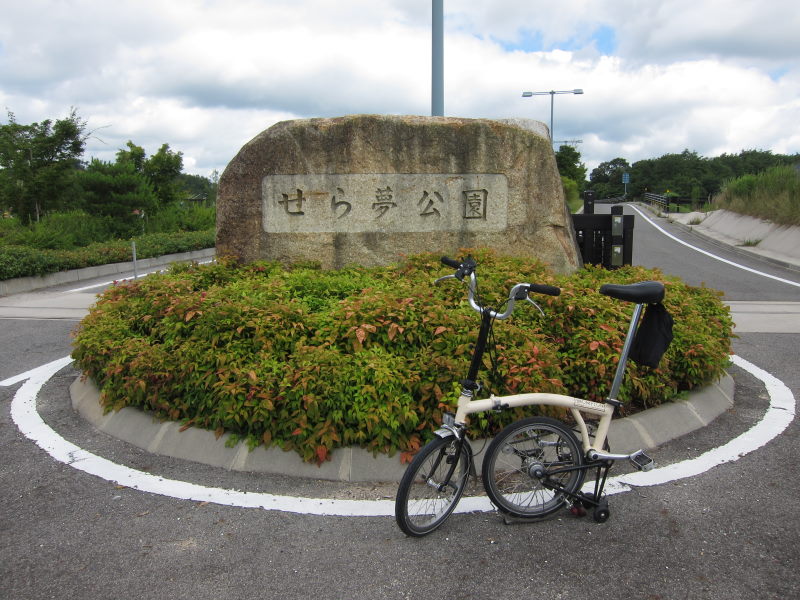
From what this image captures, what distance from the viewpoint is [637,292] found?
2.80 m

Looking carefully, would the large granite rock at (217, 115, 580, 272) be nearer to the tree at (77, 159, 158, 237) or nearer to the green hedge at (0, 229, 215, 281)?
the green hedge at (0, 229, 215, 281)

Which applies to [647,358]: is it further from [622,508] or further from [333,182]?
[333,182]

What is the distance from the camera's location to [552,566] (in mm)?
2619

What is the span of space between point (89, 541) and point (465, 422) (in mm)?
1808

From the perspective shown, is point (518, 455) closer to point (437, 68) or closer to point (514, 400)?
point (514, 400)

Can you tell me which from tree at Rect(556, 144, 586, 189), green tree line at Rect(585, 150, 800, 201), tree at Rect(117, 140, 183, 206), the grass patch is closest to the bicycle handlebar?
the grass patch

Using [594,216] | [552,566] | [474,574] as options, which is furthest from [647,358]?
[594,216]

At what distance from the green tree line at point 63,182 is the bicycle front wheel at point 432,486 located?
16.9m

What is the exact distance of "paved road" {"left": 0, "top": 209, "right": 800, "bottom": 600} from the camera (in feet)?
8.14

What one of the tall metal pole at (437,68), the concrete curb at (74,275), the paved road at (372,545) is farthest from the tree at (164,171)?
the paved road at (372,545)

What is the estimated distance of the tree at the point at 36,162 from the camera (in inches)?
628

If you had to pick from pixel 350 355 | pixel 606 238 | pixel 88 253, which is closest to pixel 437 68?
pixel 606 238

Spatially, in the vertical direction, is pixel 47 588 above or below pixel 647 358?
below

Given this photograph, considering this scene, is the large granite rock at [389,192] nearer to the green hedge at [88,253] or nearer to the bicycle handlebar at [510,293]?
the bicycle handlebar at [510,293]
